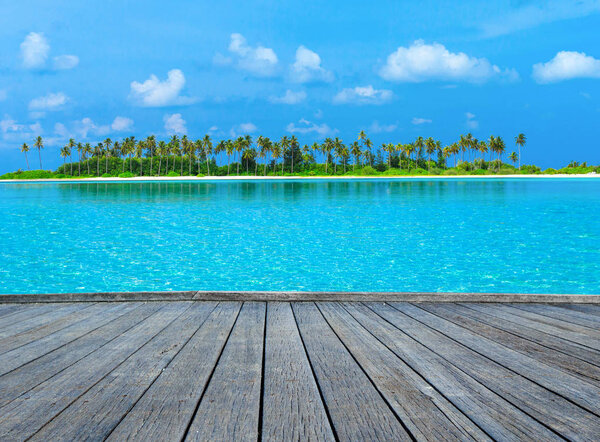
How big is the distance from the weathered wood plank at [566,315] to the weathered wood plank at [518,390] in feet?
4.53

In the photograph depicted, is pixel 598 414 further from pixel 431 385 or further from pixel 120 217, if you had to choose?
pixel 120 217

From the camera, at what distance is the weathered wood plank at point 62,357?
2.58 metres

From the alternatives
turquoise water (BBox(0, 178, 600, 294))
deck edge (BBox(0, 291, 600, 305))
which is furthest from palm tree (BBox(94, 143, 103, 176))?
deck edge (BBox(0, 291, 600, 305))

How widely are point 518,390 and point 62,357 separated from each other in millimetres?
2898

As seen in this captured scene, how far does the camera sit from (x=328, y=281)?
1328cm

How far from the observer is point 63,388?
2.54m

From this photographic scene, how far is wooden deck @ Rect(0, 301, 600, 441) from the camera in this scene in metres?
2.10

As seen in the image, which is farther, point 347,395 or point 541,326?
point 541,326

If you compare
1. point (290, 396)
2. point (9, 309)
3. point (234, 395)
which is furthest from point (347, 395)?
point (9, 309)

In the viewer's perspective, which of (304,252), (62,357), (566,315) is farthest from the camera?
(304,252)

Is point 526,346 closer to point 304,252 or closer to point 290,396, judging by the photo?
point 290,396

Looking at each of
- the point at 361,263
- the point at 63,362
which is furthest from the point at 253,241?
the point at 63,362

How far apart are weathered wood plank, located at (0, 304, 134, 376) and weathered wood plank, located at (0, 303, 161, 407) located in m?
0.06

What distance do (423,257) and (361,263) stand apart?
8.60 ft
